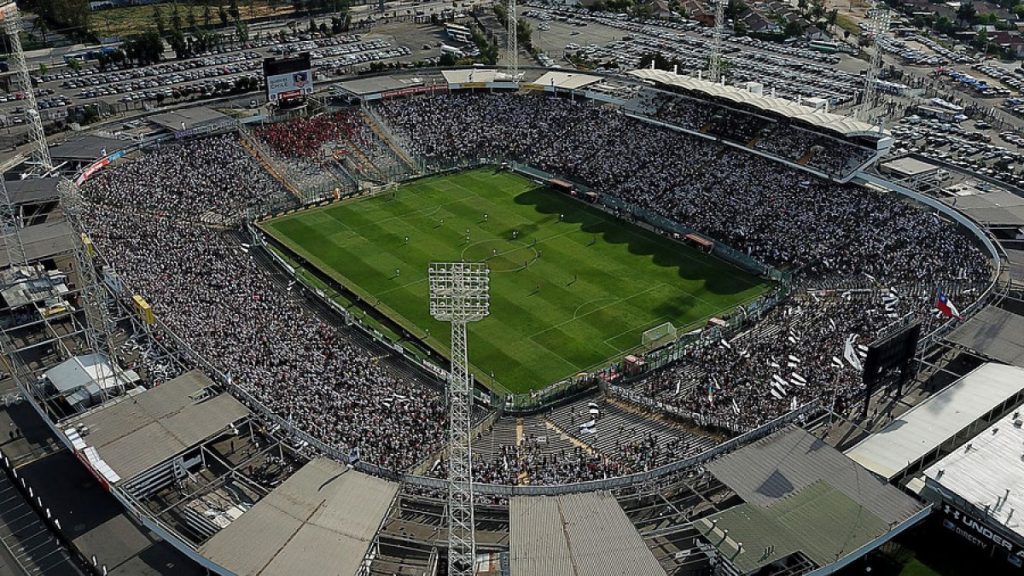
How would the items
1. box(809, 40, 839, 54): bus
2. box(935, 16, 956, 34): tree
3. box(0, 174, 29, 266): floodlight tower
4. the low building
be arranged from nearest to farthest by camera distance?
the low building
box(0, 174, 29, 266): floodlight tower
box(809, 40, 839, 54): bus
box(935, 16, 956, 34): tree

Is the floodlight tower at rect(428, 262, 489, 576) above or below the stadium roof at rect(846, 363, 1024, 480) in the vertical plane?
above

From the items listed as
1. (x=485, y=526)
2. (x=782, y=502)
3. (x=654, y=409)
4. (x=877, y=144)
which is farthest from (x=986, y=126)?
(x=485, y=526)

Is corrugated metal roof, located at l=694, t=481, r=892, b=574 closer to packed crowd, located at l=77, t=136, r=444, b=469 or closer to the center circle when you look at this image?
packed crowd, located at l=77, t=136, r=444, b=469

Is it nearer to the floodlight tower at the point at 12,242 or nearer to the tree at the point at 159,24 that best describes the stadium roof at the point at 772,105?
the floodlight tower at the point at 12,242

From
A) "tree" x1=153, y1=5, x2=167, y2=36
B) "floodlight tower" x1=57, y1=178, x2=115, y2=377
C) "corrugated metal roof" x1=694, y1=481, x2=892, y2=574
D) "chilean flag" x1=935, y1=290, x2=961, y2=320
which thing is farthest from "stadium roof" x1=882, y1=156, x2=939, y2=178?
"tree" x1=153, y1=5, x2=167, y2=36

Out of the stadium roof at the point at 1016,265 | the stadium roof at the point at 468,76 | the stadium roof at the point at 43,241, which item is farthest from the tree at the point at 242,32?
the stadium roof at the point at 1016,265
